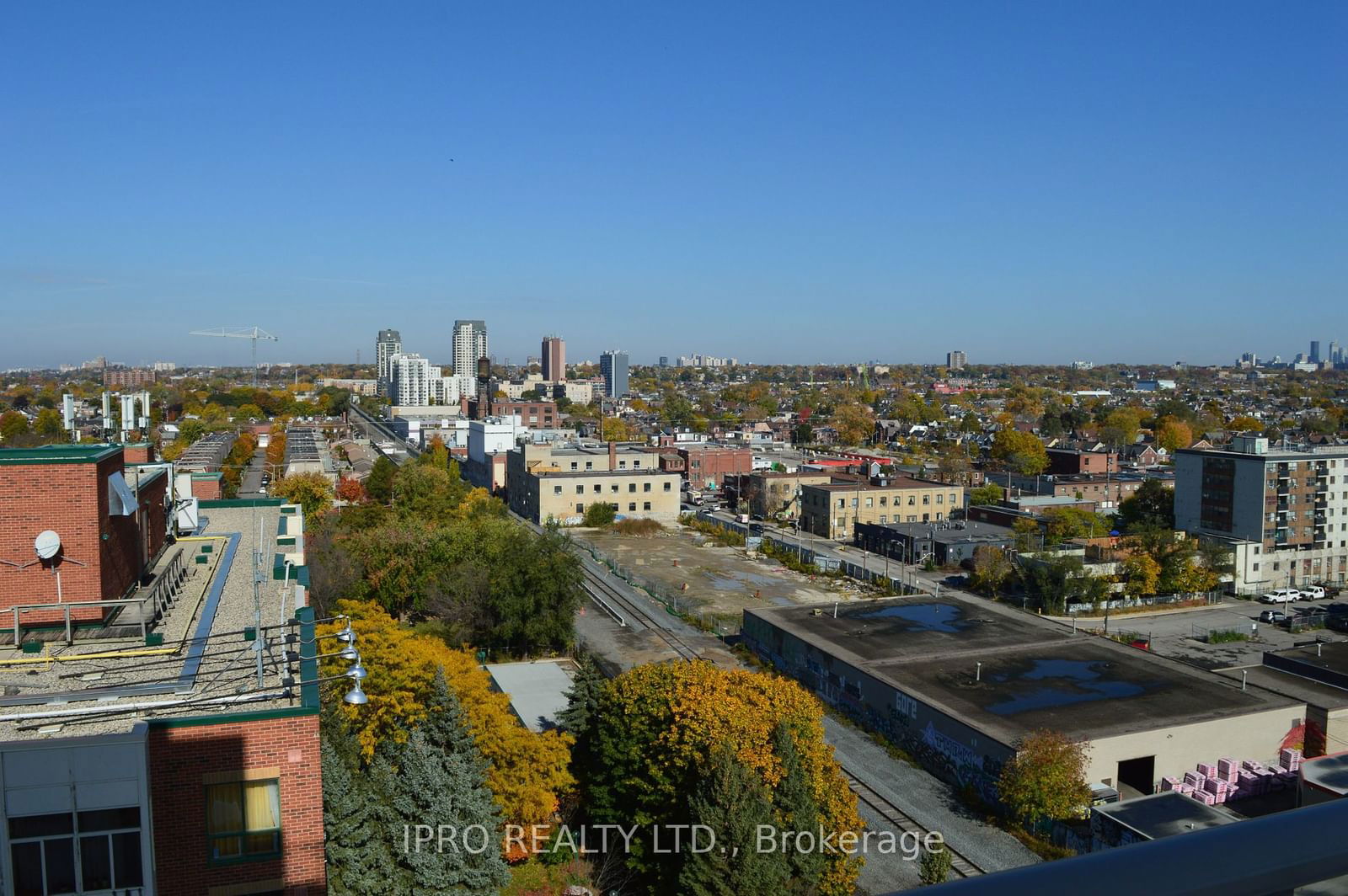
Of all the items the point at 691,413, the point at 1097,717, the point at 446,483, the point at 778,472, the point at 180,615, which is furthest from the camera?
the point at 691,413

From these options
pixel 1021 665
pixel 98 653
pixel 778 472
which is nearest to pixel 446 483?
pixel 778 472

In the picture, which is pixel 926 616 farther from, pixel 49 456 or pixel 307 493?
pixel 307 493

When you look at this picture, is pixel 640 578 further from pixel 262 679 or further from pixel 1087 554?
pixel 262 679

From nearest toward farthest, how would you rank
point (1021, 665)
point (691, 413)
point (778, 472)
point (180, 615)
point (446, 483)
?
1. point (180, 615)
2. point (1021, 665)
3. point (446, 483)
4. point (778, 472)
5. point (691, 413)

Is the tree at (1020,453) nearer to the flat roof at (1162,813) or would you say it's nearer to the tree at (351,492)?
the tree at (351,492)

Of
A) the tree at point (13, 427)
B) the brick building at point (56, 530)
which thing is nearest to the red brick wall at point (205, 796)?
the brick building at point (56, 530)

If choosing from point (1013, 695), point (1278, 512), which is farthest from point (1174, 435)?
point (1013, 695)
